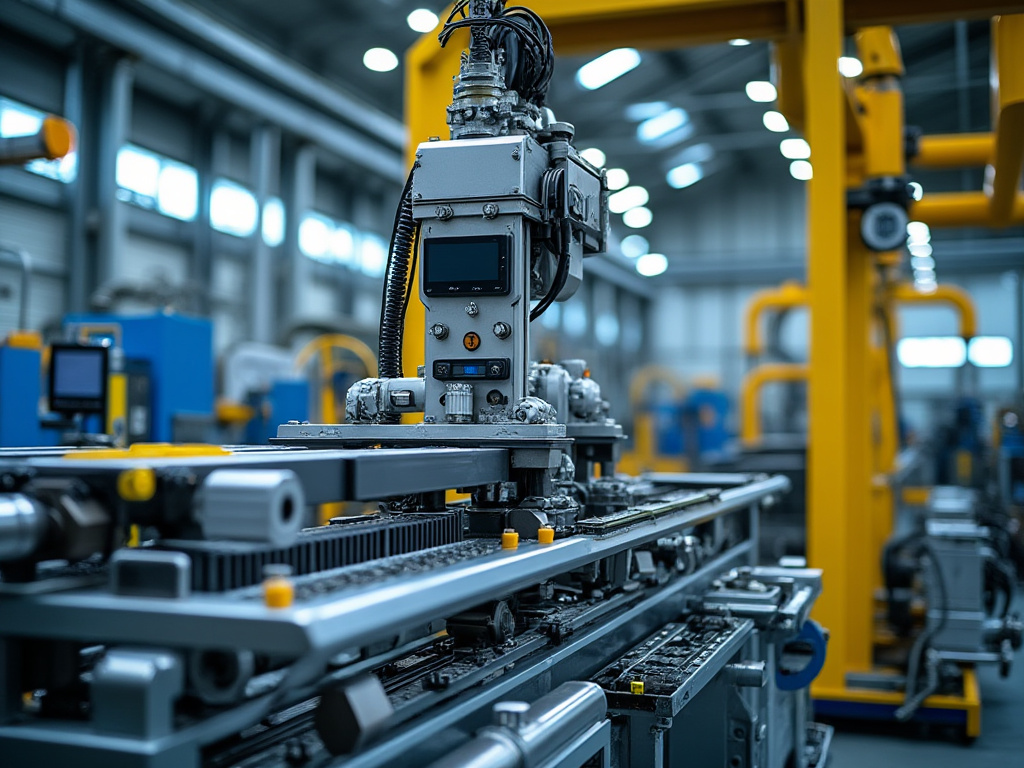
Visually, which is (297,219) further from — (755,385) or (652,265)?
(652,265)

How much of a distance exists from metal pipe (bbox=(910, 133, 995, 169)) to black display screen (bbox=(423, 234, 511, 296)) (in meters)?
4.91

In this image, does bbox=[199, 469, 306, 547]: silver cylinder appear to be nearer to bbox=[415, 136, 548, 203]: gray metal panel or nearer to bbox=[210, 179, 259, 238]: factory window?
bbox=[415, 136, 548, 203]: gray metal panel

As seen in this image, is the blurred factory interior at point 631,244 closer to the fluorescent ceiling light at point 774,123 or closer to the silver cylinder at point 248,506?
the fluorescent ceiling light at point 774,123

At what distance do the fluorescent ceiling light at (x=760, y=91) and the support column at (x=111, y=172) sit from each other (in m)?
8.36

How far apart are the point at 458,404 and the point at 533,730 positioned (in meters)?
1.07

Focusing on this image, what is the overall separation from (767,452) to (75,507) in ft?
26.6

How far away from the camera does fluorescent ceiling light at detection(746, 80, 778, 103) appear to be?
13.3m

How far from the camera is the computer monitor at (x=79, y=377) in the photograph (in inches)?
177

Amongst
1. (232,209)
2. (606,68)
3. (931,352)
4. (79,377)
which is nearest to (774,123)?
(606,68)

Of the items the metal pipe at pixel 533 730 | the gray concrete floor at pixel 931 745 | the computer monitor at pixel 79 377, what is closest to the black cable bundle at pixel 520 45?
the metal pipe at pixel 533 730

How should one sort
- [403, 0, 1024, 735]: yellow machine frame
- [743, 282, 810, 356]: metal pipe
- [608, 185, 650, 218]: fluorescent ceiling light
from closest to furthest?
[403, 0, 1024, 735]: yellow machine frame → [743, 282, 810, 356]: metal pipe → [608, 185, 650, 218]: fluorescent ceiling light

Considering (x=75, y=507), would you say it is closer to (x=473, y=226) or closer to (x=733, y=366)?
(x=473, y=226)

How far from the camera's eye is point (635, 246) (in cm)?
1977

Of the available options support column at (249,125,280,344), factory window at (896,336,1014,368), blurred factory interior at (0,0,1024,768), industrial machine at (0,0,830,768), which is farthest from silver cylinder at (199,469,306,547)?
factory window at (896,336,1014,368)
